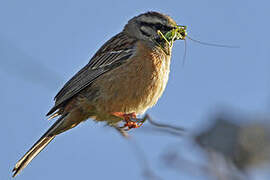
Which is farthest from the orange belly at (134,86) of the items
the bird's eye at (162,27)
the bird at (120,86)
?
the bird's eye at (162,27)

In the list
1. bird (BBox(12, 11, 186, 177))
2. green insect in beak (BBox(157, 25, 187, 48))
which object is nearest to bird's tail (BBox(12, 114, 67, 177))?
bird (BBox(12, 11, 186, 177))

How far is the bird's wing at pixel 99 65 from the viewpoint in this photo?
5.96 meters

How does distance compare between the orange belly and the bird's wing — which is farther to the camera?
the bird's wing

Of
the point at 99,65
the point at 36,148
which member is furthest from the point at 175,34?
the point at 36,148

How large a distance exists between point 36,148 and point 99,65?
157 cm

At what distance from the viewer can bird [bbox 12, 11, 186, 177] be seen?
5.73 m

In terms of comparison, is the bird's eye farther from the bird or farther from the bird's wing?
the bird's wing

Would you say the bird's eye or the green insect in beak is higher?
the bird's eye

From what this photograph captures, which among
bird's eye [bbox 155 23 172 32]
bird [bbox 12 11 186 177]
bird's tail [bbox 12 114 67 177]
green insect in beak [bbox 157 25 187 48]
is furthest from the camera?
bird's eye [bbox 155 23 172 32]

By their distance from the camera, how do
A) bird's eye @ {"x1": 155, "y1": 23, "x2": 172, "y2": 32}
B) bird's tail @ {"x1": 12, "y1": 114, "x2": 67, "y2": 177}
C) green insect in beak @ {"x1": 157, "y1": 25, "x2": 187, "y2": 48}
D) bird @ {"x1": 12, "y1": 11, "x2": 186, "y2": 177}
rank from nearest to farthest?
bird's tail @ {"x1": 12, "y1": 114, "x2": 67, "y2": 177}, bird @ {"x1": 12, "y1": 11, "x2": 186, "y2": 177}, green insect in beak @ {"x1": 157, "y1": 25, "x2": 187, "y2": 48}, bird's eye @ {"x1": 155, "y1": 23, "x2": 172, "y2": 32}

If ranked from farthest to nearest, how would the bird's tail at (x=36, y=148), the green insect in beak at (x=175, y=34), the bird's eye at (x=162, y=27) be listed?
the bird's eye at (x=162, y=27), the green insect in beak at (x=175, y=34), the bird's tail at (x=36, y=148)

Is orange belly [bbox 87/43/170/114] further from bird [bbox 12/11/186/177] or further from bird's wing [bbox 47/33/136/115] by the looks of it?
bird's wing [bbox 47/33/136/115]

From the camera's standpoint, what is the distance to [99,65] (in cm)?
629

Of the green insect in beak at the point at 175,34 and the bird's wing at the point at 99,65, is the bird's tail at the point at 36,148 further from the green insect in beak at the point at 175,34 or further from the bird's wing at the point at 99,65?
the green insect in beak at the point at 175,34
